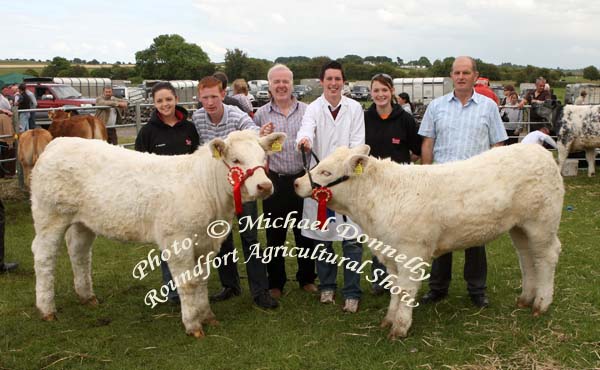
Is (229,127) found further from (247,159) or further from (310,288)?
(310,288)

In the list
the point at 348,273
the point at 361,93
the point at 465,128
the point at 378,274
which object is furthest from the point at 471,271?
the point at 361,93

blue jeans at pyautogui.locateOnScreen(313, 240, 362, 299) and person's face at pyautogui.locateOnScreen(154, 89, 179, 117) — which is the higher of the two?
person's face at pyautogui.locateOnScreen(154, 89, 179, 117)

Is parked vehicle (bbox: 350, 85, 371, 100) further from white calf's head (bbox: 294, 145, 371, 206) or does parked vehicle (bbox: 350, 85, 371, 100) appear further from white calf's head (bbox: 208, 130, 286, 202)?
white calf's head (bbox: 208, 130, 286, 202)

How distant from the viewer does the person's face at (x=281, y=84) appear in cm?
536

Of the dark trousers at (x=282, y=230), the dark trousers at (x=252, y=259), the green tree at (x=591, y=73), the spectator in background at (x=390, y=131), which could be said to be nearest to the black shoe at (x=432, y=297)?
the dark trousers at (x=282, y=230)

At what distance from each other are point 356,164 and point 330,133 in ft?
2.44

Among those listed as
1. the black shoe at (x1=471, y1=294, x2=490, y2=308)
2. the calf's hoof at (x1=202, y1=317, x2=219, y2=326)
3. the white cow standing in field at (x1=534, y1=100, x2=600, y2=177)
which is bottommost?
the calf's hoof at (x1=202, y1=317, x2=219, y2=326)

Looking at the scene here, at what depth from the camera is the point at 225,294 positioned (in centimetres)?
599

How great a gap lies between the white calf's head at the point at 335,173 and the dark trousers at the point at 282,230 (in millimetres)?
773

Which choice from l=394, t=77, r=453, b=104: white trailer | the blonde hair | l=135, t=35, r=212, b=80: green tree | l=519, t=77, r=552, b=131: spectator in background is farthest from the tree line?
the blonde hair

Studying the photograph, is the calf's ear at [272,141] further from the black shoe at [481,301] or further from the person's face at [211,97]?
the black shoe at [481,301]

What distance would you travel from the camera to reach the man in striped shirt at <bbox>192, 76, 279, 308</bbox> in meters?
5.27

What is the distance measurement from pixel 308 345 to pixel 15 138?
781cm

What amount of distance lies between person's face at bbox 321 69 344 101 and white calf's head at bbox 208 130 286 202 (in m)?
0.79
